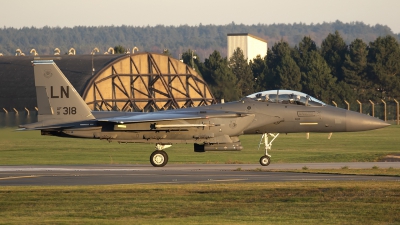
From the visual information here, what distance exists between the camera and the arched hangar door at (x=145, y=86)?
2714 inches

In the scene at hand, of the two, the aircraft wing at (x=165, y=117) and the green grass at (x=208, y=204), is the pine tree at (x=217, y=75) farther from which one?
the green grass at (x=208, y=204)

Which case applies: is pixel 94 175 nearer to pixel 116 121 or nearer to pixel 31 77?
pixel 116 121

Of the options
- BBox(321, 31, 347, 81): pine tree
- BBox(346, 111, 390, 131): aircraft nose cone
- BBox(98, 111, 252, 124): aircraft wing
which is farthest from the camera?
BBox(321, 31, 347, 81): pine tree

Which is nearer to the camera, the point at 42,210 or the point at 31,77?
the point at 42,210

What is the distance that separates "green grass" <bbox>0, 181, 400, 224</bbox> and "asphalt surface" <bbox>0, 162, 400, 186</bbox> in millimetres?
1527

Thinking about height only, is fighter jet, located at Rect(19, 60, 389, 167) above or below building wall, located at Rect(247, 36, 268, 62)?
below

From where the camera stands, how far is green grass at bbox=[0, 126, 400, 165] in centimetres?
3344

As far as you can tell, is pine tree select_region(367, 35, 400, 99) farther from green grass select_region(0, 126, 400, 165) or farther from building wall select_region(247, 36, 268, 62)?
building wall select_region(247, 36, 268, 62)

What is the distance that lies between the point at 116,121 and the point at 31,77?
A: 4601 cm

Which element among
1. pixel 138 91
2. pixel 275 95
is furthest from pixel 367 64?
pixel 275 95

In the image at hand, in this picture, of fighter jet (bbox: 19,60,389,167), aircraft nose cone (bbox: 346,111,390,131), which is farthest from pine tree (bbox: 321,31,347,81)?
fighter jet (bbox: 19,60,389,167)

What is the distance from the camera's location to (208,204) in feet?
53.3

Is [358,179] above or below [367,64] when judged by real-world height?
below

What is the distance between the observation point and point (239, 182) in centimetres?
2050
